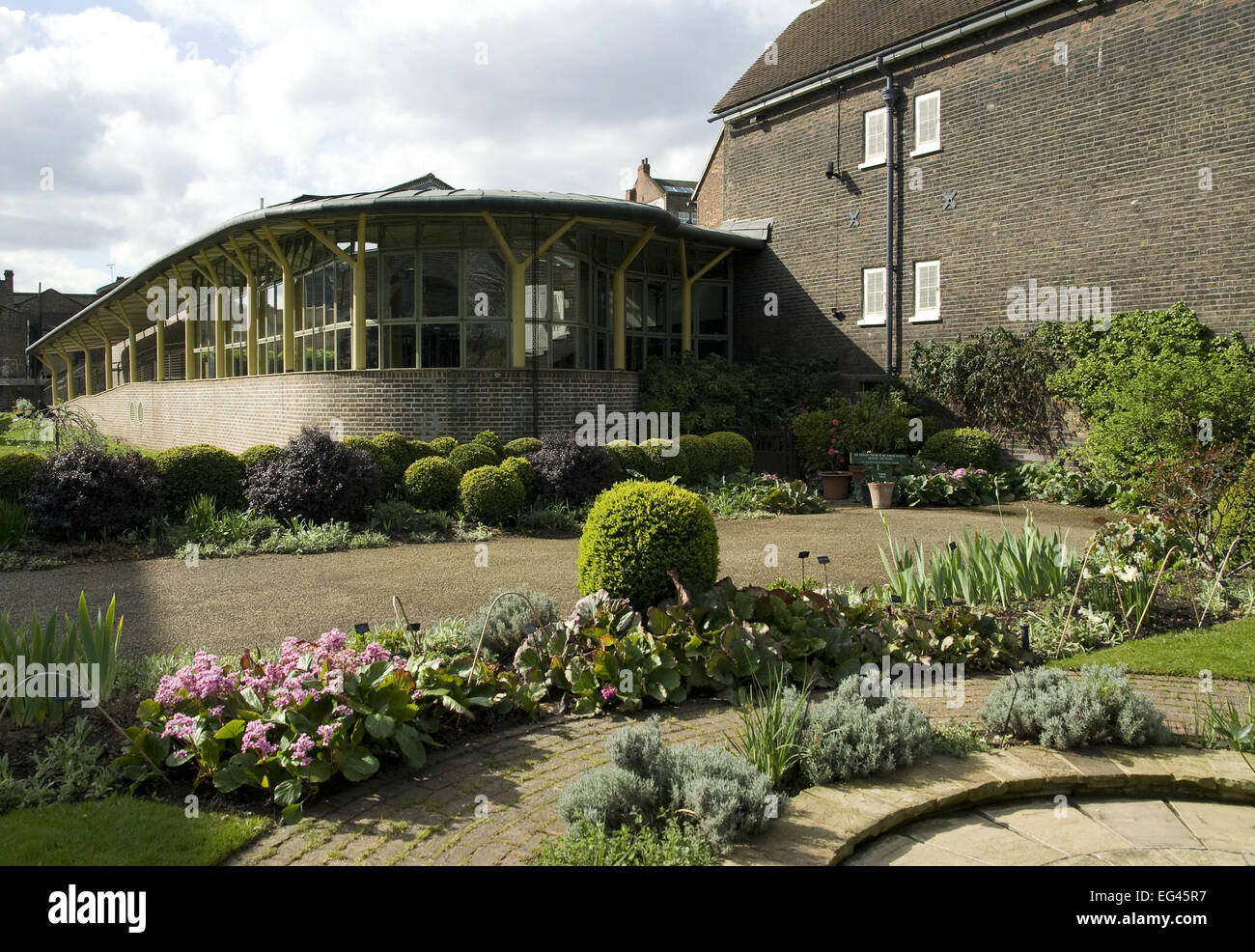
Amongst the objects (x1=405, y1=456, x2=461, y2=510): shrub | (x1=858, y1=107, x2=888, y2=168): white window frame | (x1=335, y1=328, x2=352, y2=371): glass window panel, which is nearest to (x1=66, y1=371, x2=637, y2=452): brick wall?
(x1=335, y1=328, x2=352, y2=371): glass window panel

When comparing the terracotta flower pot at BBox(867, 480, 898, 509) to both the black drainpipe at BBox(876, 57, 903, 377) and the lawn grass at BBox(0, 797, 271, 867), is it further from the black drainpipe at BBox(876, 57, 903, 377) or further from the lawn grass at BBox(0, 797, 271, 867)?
the lawn grass at BBox(0, 797, 271, 867)

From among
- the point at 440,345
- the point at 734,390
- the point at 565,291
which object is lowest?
the point at 734,390

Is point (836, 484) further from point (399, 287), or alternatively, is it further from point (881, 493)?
point (399, 287)

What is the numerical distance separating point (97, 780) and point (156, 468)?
7.69 m

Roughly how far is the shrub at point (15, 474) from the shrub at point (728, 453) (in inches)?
363

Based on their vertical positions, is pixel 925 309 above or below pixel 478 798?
above

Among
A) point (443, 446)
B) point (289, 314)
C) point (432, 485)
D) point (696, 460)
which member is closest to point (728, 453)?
point (696, 460)

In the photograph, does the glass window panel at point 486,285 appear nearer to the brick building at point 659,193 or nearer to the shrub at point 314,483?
the shrub at point 314,483

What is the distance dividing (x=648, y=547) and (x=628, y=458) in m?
7.51

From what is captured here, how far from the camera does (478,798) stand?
3.71 meters

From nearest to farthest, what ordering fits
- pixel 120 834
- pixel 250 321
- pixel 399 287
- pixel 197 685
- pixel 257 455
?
pixel 120 834
pixel 197 685
pixel 257 455
pixel 399 287
pixel 250 321

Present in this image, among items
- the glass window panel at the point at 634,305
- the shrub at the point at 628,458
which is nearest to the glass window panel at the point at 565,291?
the glass window panel at the point at 634,305

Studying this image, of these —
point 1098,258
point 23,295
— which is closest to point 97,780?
point 1098,258
